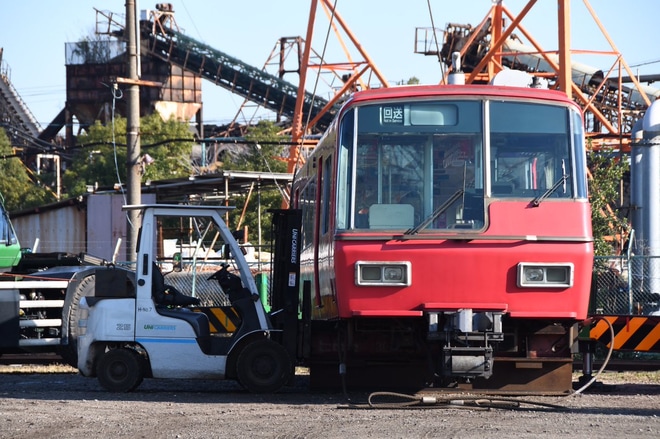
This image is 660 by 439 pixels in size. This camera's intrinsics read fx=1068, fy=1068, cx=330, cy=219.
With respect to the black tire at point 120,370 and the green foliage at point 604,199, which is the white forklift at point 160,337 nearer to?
the black tire at point 120,370

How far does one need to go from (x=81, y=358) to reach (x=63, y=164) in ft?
191

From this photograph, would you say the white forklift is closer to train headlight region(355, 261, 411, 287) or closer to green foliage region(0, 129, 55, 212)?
train headlight region(355, 261, 411, 287)

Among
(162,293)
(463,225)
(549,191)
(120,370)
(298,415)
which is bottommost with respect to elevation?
(298,415)

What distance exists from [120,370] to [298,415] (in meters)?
3.24

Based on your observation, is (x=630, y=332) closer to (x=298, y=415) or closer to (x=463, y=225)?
(x=463, y=225)

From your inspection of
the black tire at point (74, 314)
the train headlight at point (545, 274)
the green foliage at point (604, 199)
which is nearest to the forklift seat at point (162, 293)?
the black tire at point (74, 314)

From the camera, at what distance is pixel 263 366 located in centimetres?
1225

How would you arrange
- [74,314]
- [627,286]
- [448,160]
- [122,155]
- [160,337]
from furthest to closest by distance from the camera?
[122,155] < [627,286] < [74,314] < [160,337] < [448,160]

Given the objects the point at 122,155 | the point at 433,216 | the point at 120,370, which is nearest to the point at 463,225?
the point at 433,216

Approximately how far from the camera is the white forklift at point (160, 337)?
1222 centimetres

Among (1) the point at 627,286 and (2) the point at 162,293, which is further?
(1) the point at 627,286

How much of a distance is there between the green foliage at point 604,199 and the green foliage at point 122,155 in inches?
1028

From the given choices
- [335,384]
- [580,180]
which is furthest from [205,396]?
[580,180]

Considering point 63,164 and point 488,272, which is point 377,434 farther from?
point 63,164
